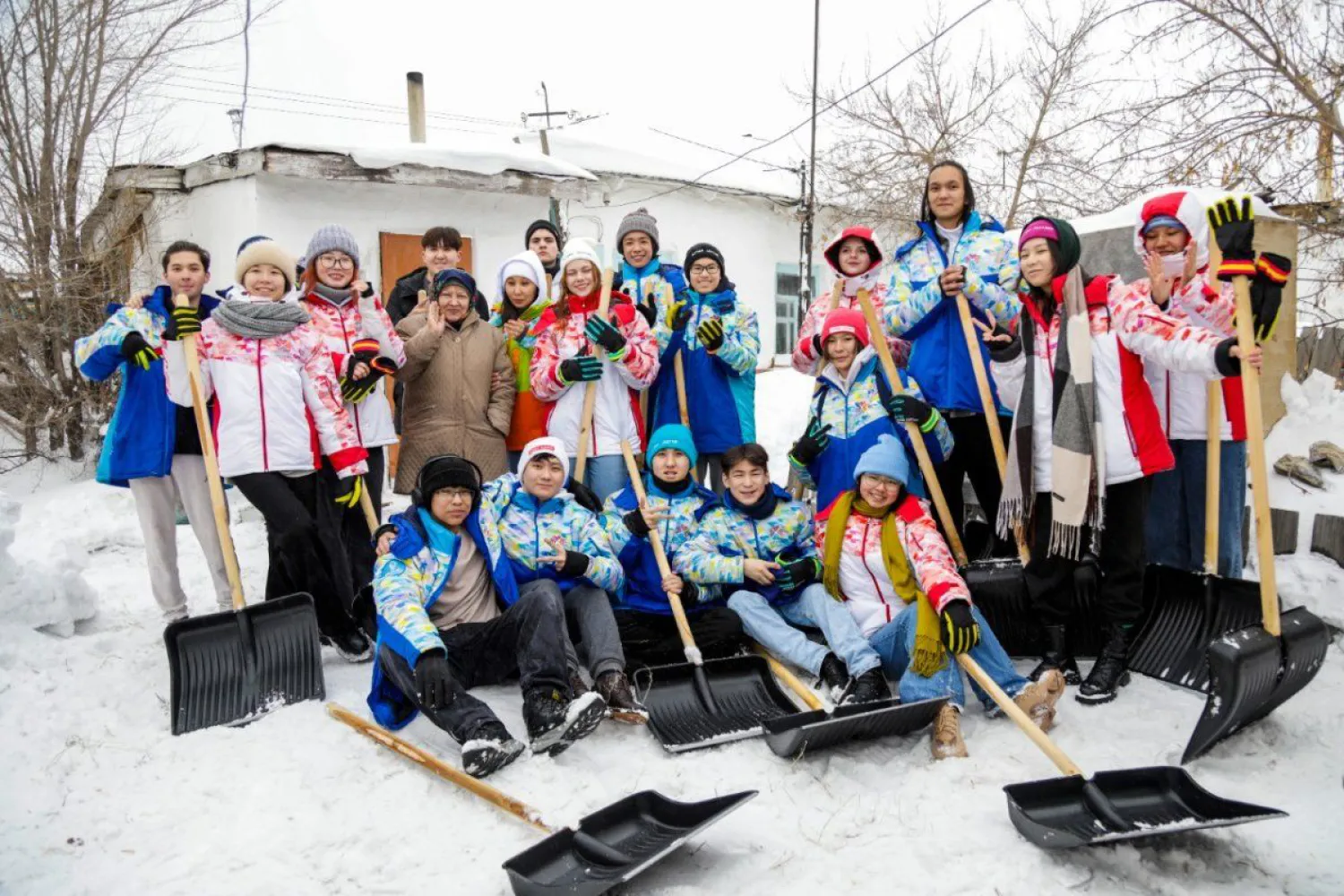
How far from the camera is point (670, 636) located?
4301mm

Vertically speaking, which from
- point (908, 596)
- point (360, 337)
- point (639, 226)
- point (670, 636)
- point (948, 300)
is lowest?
point (670, 636)

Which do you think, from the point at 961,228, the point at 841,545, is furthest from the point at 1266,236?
the point at 841,545

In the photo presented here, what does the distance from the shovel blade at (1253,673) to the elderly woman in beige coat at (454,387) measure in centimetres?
327

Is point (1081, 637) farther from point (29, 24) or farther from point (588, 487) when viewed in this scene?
point (29, 24)

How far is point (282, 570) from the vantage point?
439 cm

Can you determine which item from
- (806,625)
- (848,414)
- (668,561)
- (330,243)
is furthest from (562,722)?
(330,243)

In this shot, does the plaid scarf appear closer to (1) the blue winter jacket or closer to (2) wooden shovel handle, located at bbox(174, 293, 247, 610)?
(2) wooden shovel handle, located at bbox(174, 293, 247, 610)

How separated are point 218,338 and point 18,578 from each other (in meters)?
1.58

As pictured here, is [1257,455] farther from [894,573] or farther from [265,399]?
[265,399]

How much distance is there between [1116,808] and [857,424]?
210cm

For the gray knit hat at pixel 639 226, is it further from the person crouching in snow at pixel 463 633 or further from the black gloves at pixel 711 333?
the person crouching in snow at pixel 463 633

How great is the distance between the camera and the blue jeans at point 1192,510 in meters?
4.34

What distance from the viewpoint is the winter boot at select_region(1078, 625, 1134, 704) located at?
385cm

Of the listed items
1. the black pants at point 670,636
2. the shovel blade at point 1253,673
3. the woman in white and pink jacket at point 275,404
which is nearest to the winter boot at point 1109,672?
the shovel blade at point 1253,673
